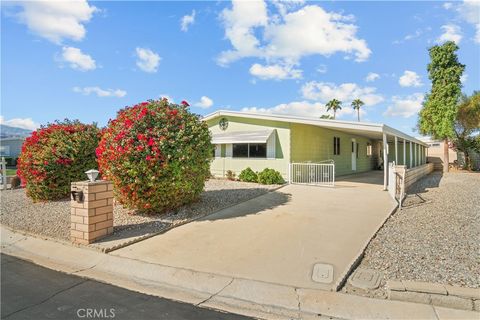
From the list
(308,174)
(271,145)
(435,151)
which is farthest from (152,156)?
(435,151)

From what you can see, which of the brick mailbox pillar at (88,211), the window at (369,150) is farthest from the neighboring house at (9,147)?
the window at (369,150)

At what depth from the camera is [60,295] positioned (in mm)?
3439

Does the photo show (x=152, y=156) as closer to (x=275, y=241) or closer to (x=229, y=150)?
(x=275, y=241)

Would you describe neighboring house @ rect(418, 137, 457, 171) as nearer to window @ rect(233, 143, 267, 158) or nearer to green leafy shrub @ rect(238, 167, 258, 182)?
window @ rect(233, 143, 267, 158)

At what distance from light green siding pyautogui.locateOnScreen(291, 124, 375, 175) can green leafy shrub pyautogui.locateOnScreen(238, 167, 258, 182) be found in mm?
1932

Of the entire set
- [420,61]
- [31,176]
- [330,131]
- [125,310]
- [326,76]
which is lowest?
[125,310]

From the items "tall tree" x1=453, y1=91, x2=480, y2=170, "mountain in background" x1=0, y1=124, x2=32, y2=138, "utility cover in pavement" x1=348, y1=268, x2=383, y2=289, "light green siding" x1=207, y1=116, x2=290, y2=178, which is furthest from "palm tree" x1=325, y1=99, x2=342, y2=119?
"mountain in background" x1=0, y1=124, x2=32, y2=138

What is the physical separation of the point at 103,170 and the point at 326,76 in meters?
16.5

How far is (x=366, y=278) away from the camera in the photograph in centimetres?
381

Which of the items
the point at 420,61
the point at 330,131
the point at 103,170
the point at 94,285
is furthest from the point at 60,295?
the point at 420,61

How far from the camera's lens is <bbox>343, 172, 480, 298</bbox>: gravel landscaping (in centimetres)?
381

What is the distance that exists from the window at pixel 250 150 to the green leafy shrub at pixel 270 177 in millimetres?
1302

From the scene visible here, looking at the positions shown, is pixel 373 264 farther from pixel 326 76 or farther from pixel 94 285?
pixel 326 76

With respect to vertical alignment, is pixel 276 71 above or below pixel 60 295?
above
